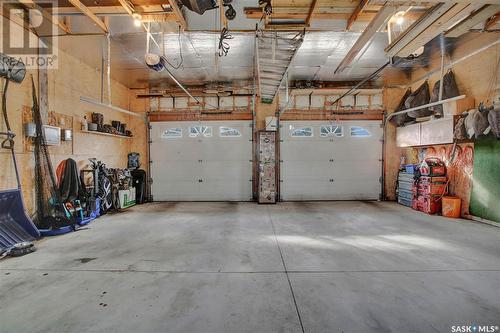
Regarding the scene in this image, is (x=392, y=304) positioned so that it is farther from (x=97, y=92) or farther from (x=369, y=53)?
(x=97, y=92)

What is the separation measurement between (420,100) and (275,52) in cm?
476

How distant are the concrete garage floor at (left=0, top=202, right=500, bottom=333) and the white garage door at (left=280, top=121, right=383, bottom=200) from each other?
3082 mm

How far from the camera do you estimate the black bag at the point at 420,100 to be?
20.0 feet

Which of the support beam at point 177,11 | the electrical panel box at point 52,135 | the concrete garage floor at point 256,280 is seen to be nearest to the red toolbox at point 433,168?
the concrete garage floor at point 256,280

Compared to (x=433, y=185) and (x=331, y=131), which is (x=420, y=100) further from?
(x=331, y=131)

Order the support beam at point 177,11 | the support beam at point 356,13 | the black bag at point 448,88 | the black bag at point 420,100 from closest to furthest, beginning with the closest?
the support beam at point 177,11 < the support beam at point 356,13 < the black bag at point 448,88 < the black bag at point 420,100

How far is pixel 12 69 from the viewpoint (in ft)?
12.2

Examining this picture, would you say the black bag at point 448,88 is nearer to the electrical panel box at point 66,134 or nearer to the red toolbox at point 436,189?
the red toolbox at point 436,189

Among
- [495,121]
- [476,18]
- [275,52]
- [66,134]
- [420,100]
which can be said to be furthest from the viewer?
[420,100]

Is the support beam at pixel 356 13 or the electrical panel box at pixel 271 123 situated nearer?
the support beam at pixel 356 13

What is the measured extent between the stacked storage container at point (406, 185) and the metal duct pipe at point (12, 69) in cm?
841

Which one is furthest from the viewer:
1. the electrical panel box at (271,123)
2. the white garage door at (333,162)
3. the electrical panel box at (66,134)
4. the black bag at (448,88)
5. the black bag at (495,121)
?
the white garage door at (333,162)

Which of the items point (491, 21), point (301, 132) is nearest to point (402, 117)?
point (301, 132)

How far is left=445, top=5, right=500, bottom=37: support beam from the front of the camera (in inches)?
108
